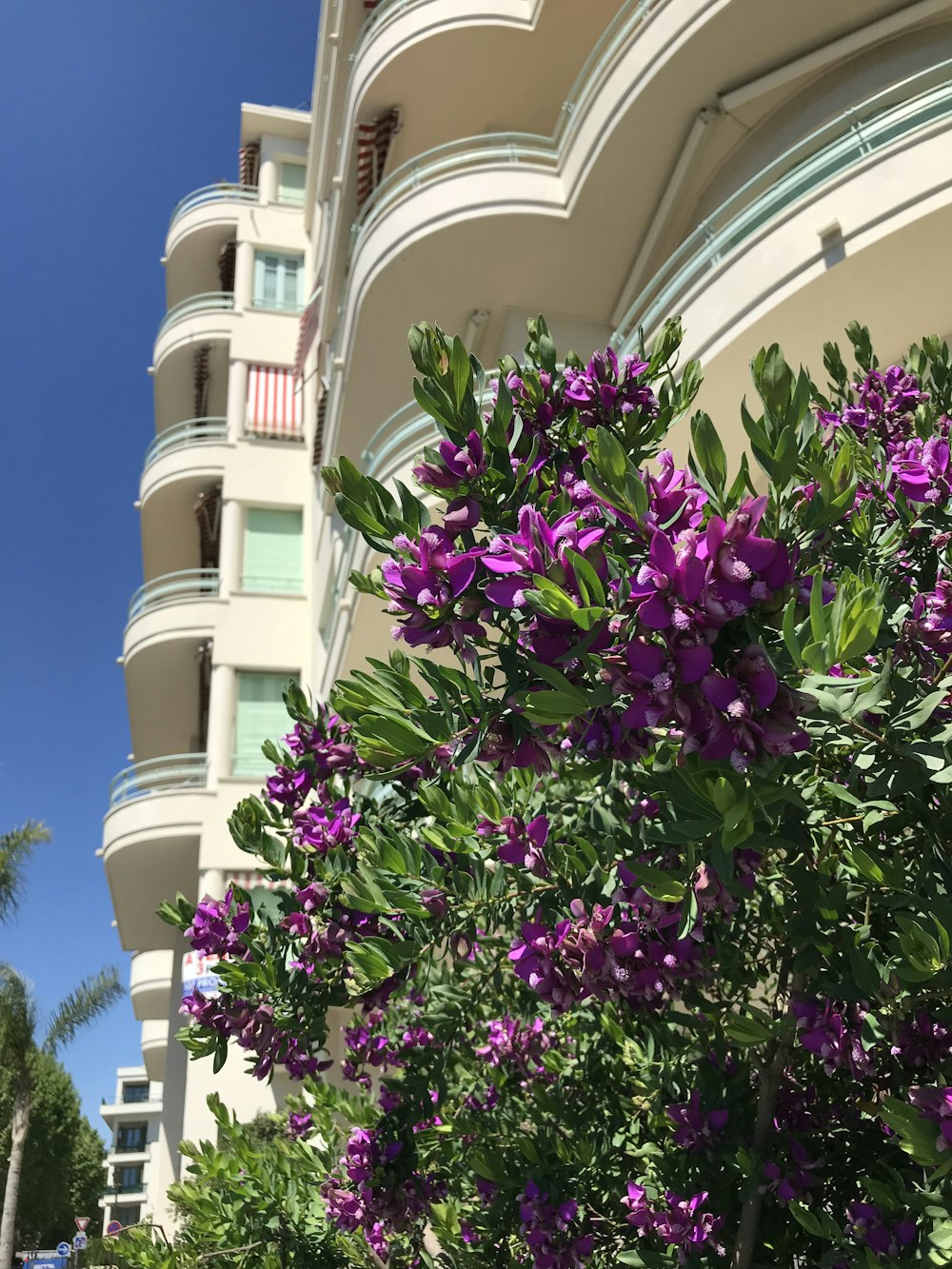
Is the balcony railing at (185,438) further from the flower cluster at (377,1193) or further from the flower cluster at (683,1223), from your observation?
the flower cluster at (683,1223)

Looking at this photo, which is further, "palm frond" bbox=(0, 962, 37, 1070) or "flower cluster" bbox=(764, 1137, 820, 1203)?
"palm frond" bbox=(0, 962, 37, 1070)

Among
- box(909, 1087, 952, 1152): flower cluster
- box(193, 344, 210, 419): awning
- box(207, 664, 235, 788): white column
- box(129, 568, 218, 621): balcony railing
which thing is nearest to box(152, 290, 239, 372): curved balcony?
box(193, 344, 210, 419): awning

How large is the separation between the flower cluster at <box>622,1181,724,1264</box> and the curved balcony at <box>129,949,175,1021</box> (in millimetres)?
22707

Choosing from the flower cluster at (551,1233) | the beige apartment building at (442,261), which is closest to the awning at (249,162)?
the beige apartment building at (442,261)

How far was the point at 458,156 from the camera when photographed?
10055 millimetres

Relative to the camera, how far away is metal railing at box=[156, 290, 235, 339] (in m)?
21.7

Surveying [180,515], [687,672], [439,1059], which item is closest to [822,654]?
[687,672]

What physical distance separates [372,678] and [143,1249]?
2964 millimetres

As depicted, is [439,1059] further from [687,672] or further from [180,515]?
[180,515]

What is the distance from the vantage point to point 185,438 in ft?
68.3

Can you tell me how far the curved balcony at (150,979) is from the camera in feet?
77.5

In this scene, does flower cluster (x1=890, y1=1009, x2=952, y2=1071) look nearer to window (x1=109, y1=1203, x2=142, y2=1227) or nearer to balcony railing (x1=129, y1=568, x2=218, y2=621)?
balcony railing (x1=129, y1=568, x2=218, y2=621)

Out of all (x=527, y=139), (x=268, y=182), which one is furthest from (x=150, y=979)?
(x=527, y=139)

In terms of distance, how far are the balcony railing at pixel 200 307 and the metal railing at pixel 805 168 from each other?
52.5 feet
